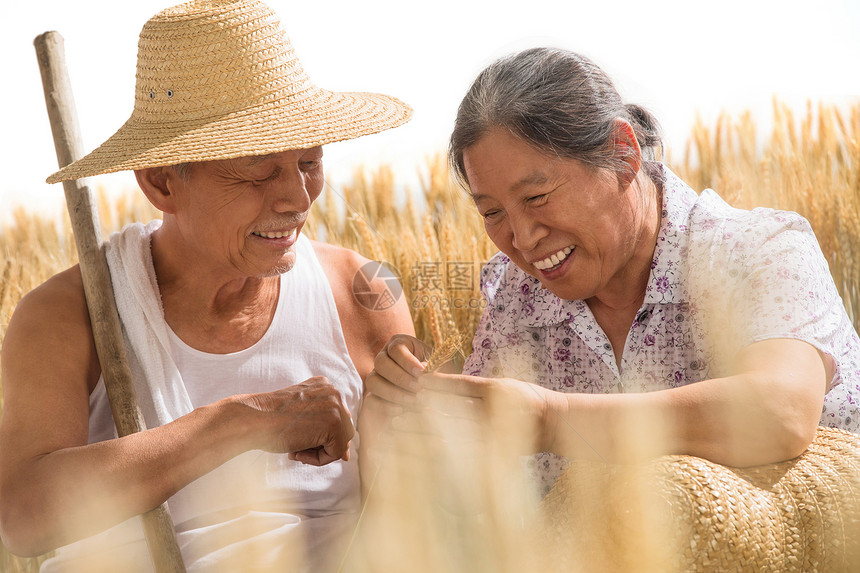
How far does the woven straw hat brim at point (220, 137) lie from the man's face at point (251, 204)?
0.20 ft

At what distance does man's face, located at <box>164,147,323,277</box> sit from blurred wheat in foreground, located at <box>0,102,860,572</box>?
0.42m

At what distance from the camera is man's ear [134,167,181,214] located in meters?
1.75

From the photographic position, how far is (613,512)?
50.3 inches

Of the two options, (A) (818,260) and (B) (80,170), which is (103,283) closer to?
(B) (80,170)

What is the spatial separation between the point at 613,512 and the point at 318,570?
84cm

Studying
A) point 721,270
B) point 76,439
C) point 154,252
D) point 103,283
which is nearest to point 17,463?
point 76,439

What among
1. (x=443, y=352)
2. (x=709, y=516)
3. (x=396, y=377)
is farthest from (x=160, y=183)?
(x=709, y=516)

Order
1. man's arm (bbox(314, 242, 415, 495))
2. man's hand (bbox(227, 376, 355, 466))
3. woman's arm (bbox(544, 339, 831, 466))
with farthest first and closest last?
man's arm (bbox(314, 242, 415, 495)) → man's hand (bbox(227, 376, 355, 466)) → woman's arm (bbox(544, 339, 831, 466))

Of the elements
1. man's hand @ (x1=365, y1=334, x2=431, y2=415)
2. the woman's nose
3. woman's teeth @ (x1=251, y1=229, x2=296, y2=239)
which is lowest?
man's hand @ (x1=365, y1=334, x2=431, y2=415)

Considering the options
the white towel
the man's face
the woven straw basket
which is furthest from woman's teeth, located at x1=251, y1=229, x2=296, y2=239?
the woven straw basket

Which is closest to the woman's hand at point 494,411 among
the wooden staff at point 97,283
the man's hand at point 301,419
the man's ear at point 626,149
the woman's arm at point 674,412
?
the woman's arm at point 674,412

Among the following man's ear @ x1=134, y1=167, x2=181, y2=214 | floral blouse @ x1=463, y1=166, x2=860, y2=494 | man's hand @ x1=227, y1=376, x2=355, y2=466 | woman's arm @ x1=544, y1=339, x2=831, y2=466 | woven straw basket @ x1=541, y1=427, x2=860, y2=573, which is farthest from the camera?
man's ear @ x1=134, y1=167, x2=181, y2=214

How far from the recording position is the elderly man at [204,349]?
5.16ft

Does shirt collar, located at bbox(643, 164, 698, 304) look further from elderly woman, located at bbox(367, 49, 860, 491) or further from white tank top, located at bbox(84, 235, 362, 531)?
white tank top, located at bbox(84, 235, 362, 531)
